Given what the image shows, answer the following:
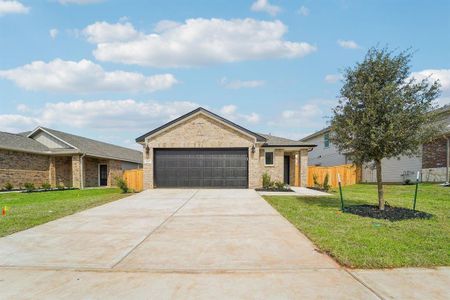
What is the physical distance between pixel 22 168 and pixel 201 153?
14.5m

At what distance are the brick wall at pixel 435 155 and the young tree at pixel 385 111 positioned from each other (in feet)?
43.4

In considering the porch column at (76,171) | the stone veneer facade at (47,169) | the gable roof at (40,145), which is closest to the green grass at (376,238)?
the porch column at (76,171)

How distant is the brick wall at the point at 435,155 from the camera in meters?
21.6

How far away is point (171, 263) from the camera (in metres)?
5.46

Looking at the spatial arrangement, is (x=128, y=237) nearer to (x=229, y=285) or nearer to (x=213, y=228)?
(x=213, y=228)

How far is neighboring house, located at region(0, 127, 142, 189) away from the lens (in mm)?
24219

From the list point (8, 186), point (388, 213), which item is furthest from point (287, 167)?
point (8, 186)

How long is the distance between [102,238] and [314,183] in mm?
18230

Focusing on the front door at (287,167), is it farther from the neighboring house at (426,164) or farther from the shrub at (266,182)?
the shrub at (266,182)

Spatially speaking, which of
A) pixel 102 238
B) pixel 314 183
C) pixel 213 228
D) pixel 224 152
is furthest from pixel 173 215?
pixel 314 183

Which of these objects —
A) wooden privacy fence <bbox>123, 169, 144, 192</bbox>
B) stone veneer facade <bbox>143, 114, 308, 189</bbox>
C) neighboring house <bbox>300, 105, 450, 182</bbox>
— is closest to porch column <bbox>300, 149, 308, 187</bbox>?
neighboring house <bbox>300, 105, 450, 182</bbox>

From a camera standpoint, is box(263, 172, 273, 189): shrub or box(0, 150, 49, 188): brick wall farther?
box(0, 150, 49, 188): brick wall

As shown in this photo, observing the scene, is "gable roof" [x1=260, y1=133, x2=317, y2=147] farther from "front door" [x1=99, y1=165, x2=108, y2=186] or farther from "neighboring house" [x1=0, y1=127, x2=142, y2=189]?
"front door" [x1=99, y1=165, x2=108, y2=186]

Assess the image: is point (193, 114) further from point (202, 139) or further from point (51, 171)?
point (51, 171)
